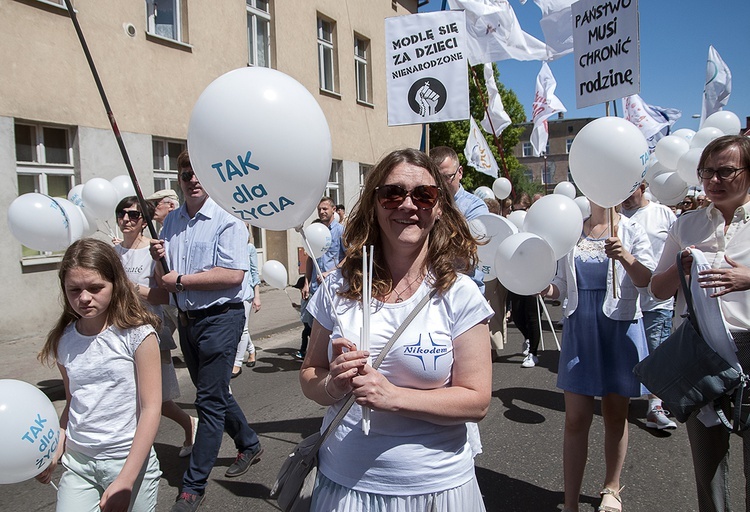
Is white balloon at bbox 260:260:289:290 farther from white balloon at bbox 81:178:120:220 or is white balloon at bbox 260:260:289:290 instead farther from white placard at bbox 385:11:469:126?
white placard at bbox 385:11:469:126

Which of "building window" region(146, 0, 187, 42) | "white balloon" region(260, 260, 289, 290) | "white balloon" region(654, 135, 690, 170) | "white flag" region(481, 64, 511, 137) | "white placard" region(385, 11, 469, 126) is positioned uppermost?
"building window" region(146, 0, 187, 42)

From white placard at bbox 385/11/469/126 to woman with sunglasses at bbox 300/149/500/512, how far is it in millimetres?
3736

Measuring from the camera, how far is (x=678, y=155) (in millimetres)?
5598

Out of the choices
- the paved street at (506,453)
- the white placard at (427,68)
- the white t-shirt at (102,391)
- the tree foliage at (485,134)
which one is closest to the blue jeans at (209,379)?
the paved street at (506,453)

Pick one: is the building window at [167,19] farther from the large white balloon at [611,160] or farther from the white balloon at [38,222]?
the large white balloon at [611,160]

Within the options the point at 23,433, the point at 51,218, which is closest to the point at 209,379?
the point at 23,433

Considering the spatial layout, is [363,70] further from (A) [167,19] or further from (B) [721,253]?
(B) [721,253]

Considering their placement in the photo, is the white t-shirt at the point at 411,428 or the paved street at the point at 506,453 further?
the paved street at the point at 506,453

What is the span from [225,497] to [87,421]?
60.7 inches

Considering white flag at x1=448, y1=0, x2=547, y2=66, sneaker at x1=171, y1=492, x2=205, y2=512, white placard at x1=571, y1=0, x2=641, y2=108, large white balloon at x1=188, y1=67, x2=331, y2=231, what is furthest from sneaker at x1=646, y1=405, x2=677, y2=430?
white flag at x1=448, y1=0, x2=547, y2=66

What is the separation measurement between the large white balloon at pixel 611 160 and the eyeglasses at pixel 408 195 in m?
1.56

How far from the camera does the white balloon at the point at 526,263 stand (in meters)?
3.22

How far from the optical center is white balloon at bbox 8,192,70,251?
444 cm

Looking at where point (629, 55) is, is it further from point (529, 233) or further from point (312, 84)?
point (312, 84)
